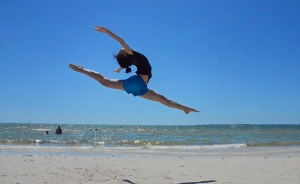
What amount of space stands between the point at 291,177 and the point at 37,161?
7165 mm

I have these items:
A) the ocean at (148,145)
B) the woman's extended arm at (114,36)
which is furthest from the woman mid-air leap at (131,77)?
the ocean at (148,145)

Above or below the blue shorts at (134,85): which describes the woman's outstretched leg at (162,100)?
below

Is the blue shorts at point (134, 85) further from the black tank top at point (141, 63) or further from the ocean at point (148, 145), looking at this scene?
the ocean at point (148, 145)

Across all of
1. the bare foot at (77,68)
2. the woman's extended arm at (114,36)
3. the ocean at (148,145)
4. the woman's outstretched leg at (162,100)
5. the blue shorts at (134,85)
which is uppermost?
the woman's extended arm at (114,36)

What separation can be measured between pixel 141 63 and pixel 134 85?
0.42 m

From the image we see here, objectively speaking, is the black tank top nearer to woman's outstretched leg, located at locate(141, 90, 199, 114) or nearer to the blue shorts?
the blue shorts

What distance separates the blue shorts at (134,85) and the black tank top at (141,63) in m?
0.13

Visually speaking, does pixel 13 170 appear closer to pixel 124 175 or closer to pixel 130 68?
pixel 124 175

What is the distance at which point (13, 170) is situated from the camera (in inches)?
317

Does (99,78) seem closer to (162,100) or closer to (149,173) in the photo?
(162,100)

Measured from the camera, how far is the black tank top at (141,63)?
19.1 feet

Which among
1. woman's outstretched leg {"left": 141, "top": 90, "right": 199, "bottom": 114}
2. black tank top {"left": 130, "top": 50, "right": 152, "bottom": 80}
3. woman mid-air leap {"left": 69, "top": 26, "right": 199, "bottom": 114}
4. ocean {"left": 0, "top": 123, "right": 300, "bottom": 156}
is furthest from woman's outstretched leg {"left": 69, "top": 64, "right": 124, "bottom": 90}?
ocean {"left": 0, "top": 123, "right": 300, "bottom": 156}

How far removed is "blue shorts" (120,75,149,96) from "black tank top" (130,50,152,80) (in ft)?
0.44

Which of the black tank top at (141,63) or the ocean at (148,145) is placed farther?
the ocean at (148,145)
